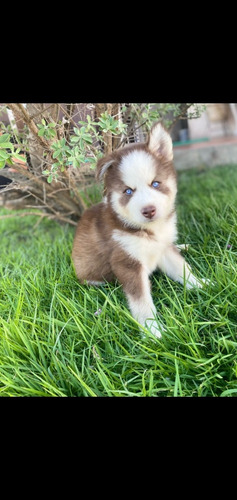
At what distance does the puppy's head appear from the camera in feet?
4.59

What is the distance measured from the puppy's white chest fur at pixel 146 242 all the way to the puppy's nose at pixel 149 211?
158 mm

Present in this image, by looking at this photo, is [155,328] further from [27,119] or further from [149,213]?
[27,119]

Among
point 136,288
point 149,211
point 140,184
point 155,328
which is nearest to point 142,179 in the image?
point 140,184

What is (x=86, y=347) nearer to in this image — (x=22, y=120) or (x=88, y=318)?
(x=88, y=318)

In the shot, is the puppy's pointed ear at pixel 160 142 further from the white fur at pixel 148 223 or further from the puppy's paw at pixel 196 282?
the puppy's paw at pixel 196 282

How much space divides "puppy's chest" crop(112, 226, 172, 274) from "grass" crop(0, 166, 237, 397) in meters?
0.14

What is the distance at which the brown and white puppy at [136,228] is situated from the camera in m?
1.41

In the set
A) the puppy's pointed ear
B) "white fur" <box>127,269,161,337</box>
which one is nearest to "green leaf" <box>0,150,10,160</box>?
the puppy's pointed ear

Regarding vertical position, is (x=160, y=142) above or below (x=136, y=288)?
above

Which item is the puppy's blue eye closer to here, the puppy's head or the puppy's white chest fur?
the puppy's head

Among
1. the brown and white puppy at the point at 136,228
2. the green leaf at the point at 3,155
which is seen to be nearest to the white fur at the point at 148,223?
the brown and white puppy at the point at 136,228

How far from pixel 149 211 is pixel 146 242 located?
22 centimetres

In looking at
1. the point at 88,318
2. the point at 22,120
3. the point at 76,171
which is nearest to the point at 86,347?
the point at 88,318

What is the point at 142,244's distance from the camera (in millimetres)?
1572
